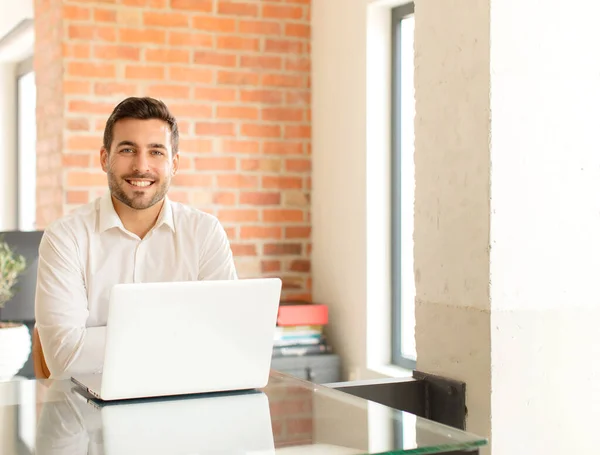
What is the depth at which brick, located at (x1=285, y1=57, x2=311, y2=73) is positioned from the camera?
422 cm

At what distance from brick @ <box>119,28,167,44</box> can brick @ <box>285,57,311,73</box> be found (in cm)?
60

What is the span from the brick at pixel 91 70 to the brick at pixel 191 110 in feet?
0.99

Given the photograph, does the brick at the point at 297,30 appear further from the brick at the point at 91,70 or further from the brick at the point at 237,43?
the brick at the point at 91,70

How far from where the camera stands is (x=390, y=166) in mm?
3854

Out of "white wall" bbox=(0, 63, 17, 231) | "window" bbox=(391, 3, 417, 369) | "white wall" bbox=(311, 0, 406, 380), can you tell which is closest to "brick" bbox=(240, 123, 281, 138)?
"white wall" bbox=(311, 0, 406, 380)

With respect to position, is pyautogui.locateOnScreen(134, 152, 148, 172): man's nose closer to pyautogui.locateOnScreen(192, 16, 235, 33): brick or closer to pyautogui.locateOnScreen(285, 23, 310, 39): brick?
pyautogui.locateOnScreen(192, 16, 235, 33): brick

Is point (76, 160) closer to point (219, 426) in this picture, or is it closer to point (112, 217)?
point (112, 217)

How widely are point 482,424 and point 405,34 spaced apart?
212cm

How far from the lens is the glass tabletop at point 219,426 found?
54.3 inches

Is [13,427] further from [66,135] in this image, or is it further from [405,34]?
[405,34]

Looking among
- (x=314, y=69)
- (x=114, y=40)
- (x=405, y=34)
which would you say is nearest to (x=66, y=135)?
(x=114, y=40)

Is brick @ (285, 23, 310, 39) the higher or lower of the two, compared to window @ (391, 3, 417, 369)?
higher

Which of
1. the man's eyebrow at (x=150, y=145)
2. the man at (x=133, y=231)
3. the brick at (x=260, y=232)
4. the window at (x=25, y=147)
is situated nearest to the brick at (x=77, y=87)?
the brick at (x=260, y=232)
